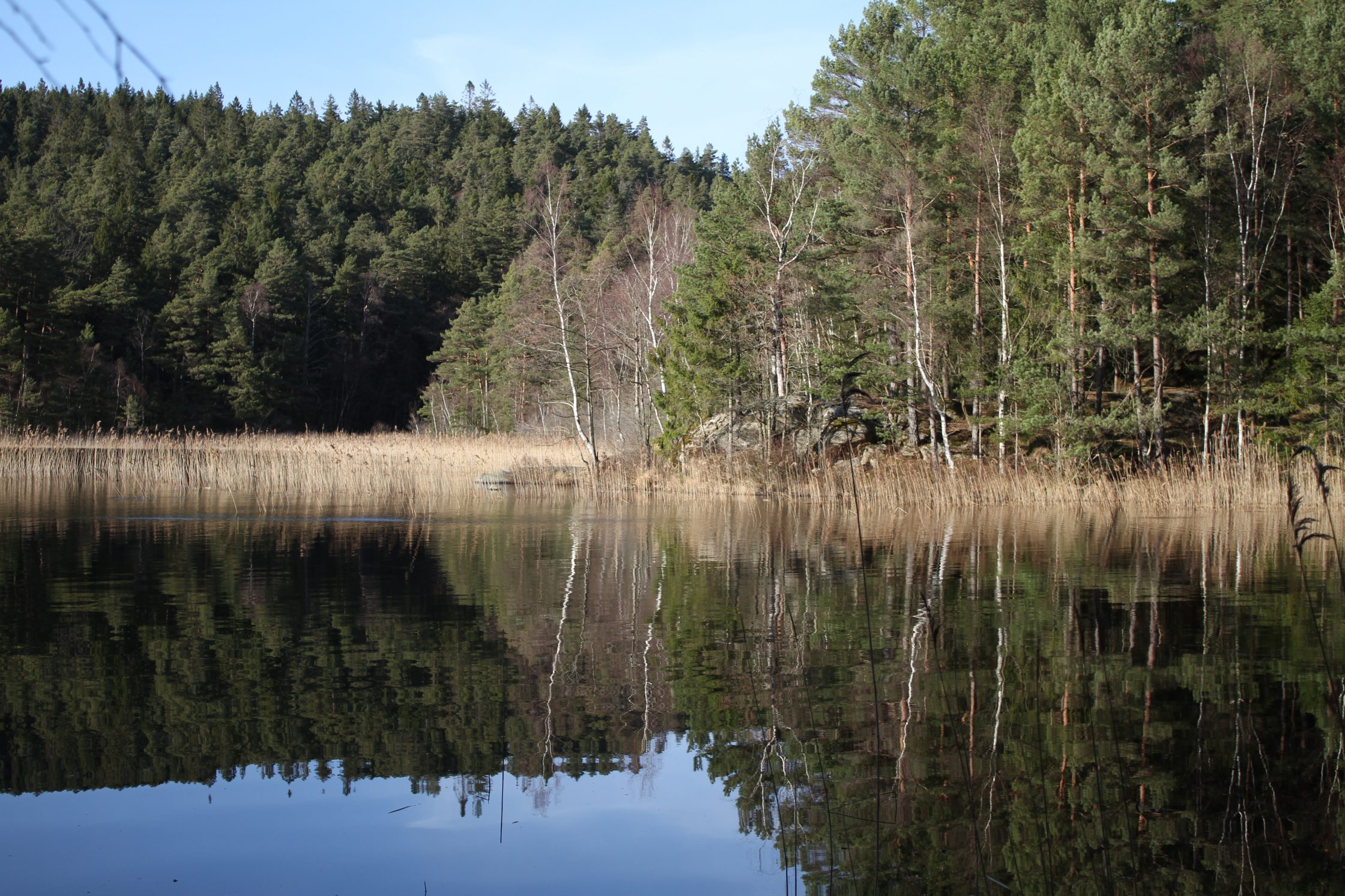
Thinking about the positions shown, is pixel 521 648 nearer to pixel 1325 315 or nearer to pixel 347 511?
pixel 347 511

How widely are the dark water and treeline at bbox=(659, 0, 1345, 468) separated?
1322cm

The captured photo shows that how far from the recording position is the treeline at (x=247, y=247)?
181 feet

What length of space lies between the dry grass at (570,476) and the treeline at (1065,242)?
1731 millimetres

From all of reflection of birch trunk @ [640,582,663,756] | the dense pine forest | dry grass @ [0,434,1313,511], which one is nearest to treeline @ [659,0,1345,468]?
the dense pine forest

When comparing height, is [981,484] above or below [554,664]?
above

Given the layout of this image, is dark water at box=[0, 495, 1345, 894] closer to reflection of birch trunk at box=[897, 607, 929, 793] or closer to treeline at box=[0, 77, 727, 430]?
reflection of birch trunk at box=[897, 607, 929, 793]

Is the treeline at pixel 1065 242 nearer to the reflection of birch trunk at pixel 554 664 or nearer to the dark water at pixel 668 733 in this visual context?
the dark water at pixel 668 733

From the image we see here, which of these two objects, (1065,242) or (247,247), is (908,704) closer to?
(1065,242)

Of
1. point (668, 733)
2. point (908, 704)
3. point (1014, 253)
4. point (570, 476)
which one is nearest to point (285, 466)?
point (570, 476)

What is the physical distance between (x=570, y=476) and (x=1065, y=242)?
39.8 feet

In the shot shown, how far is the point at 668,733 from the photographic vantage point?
5.49m

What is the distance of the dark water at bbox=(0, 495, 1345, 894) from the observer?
405 cm

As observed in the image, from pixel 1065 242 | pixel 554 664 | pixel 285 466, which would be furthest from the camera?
pixel 285 466

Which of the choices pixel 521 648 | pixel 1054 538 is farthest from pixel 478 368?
pixel 521 648
